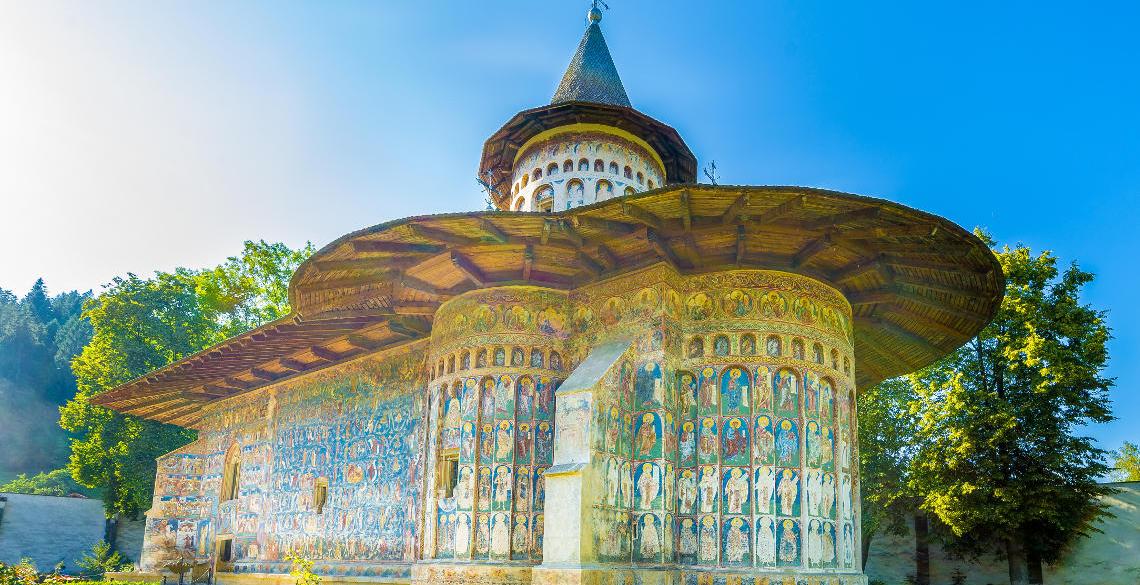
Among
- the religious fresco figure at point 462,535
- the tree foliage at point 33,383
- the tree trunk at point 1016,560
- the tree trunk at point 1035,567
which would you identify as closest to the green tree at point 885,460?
the tree trunk at point 1016,560

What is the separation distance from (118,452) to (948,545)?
2854cm

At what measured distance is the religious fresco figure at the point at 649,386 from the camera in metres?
9.95

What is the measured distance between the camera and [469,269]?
36.1 ft

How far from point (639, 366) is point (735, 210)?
7.45ft

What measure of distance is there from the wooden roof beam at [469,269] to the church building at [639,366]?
29 mm

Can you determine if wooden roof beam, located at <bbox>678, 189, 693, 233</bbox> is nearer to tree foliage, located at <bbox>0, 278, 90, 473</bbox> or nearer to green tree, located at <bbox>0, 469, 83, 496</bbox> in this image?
green tree, located at <bbox>0, 469, 83, 496</bbox>

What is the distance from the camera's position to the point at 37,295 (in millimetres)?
65375

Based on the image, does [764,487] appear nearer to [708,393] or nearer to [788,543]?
[788,543]

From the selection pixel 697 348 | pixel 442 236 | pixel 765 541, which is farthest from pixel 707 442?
pixel 442 236

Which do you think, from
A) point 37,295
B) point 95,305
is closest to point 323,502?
point 95,305

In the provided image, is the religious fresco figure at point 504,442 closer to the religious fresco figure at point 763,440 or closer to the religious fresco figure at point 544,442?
the religious fresco figure at point 544,442

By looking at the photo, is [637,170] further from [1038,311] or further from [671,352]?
[1038,311]

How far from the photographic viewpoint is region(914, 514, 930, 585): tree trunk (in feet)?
76.7

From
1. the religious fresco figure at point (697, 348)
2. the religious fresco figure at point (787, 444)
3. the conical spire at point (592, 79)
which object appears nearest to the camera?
the religious fresco figure at point (787, 444)
